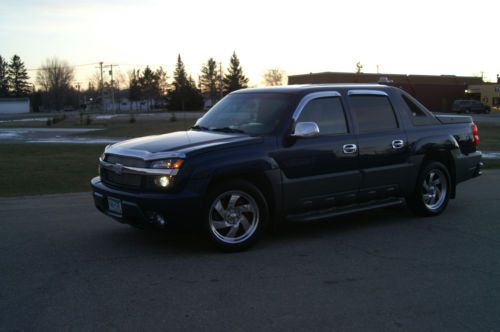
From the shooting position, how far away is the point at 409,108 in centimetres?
768

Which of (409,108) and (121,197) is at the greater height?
(409,108)

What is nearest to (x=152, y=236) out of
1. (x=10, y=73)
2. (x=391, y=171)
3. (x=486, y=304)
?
(x=391, y=171)

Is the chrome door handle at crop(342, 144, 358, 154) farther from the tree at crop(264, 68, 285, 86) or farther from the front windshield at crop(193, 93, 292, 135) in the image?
the tree at crop(264, 68, 285, 86)

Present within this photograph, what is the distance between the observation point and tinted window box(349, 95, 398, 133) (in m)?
7.03

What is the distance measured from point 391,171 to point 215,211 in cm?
263

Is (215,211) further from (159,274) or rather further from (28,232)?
(28,232)

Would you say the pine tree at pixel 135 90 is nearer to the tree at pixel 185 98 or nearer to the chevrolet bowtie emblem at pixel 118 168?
the tree at pixel 185 98

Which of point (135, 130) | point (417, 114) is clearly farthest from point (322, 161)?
point (135, 130)

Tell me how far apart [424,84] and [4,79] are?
9081 cm

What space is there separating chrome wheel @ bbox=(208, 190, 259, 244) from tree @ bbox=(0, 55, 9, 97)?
418ft

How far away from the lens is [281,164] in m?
6.12

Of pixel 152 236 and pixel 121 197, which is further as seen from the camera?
pixel 152 236

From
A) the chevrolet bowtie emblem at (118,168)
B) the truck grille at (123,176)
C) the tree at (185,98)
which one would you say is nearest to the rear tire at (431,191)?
the truck grille at (123,176)

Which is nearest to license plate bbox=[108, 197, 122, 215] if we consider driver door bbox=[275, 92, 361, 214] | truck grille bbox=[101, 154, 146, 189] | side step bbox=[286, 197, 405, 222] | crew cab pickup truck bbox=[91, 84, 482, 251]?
crew cab pickup truck bbox=[91, 84, 482, 251]
